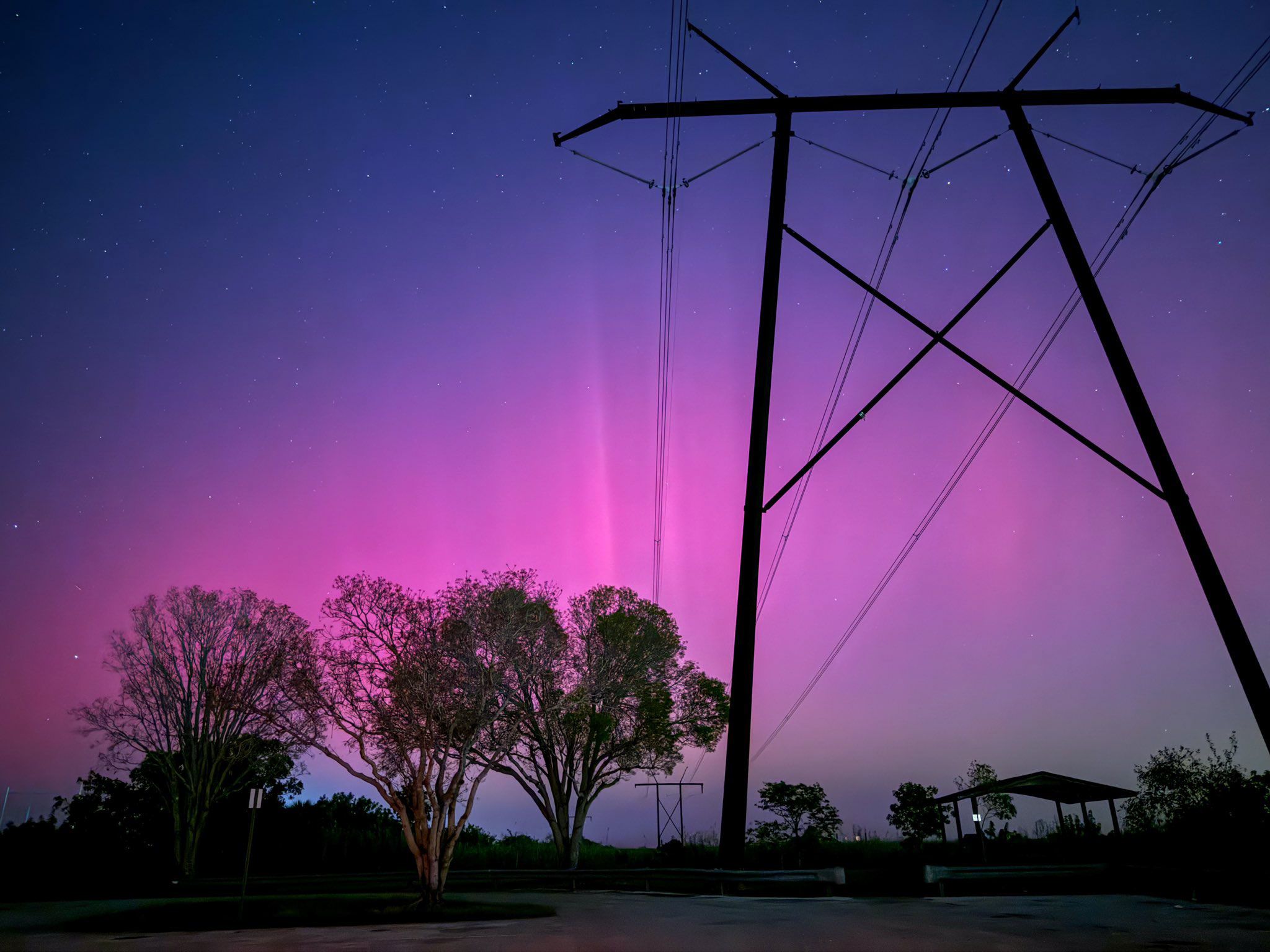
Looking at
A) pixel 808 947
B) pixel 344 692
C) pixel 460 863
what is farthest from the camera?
pixel 460 863

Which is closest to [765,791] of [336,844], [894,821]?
[894,821]

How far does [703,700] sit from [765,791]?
8606 mm

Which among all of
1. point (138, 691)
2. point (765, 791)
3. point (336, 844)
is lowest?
point (336, 844)

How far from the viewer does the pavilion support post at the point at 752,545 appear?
43.0ft

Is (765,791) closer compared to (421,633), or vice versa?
(421,633)

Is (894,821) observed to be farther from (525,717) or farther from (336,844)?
(336,844)

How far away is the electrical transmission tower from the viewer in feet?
42.9

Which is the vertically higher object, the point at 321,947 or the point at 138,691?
the point at 138,691

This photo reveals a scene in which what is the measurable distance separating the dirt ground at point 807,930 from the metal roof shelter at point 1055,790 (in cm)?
1832

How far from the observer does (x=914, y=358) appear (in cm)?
1495

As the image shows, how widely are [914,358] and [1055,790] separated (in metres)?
28.1

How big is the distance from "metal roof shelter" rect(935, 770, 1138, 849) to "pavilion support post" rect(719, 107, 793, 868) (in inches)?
939

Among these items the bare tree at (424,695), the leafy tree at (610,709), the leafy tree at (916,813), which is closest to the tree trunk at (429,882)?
the bare tree at (424,695)

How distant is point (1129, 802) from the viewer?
4662cm
